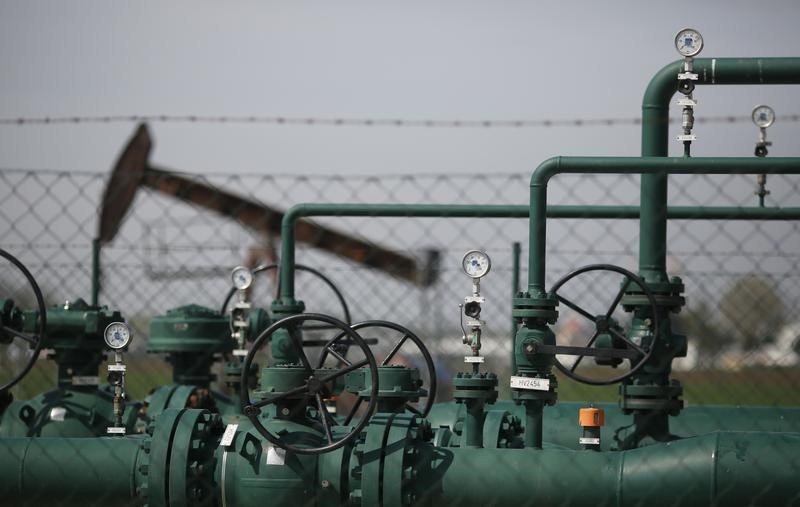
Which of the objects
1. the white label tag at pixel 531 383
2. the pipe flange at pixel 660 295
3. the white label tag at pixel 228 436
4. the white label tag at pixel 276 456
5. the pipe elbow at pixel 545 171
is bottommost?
the white label tag at pixel 276 456

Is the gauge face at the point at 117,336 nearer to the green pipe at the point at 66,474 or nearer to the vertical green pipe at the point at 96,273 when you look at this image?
the green pipe at the point at 66,474

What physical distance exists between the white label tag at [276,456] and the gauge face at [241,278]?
2.32m

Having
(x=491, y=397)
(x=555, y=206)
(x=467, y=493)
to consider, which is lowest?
(x=467, y=493)

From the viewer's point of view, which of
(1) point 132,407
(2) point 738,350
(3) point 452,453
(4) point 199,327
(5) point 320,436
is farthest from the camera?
(2) point 738,350

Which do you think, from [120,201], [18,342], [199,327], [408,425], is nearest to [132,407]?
[199,327]

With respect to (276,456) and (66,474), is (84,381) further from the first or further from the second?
(276,456)

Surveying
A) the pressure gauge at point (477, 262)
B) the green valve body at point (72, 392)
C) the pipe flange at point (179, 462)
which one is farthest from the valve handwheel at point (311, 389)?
the green valve body at point (72, 392)

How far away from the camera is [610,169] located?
387 centimetres

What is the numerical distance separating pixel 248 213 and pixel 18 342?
6866 mm

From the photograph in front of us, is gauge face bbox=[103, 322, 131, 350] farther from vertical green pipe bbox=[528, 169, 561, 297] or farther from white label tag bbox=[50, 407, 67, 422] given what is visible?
vertical green pipe bbox=[528, 169, 561, 297]

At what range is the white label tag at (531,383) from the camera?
404cm

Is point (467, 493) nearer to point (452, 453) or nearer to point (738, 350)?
point (452, 453)

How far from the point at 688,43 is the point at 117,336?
8.79ft

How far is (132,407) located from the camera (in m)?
6.20
